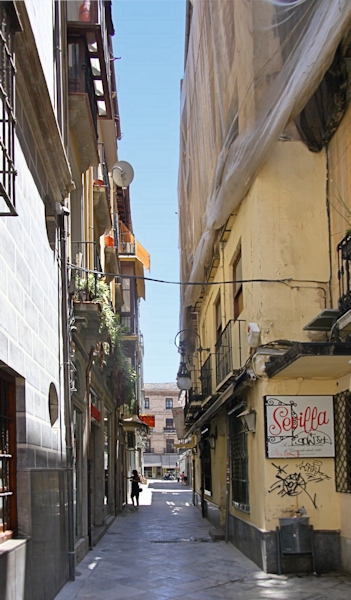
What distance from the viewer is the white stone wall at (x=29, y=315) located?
5879 millimetres

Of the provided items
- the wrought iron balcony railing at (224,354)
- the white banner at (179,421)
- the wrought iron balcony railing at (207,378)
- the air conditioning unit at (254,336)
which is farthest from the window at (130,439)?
the air conditioning unit at (254,336)

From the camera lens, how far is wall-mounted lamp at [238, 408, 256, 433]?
11156 mm

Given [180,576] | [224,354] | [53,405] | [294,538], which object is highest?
[224,354]

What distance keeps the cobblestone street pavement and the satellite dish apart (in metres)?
9.24

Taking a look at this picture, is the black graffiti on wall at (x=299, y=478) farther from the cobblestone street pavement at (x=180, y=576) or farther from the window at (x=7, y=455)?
the window at (x=7, y=455)

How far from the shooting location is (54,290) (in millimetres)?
8898

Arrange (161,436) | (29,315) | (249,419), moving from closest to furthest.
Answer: (29,315)
(249,419)
(161,436)

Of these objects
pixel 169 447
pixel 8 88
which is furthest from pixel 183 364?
pixel 169 447

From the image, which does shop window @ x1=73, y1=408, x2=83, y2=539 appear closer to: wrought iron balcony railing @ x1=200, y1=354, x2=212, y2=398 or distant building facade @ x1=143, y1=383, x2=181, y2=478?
wrought iron balcony railing @ x1=200, y1=354, x2=212, y2=398

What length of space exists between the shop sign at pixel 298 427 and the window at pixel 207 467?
9.33 m

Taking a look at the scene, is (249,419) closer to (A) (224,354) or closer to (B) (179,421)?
(A) (224,354)

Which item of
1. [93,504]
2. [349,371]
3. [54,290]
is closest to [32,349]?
[54,290]

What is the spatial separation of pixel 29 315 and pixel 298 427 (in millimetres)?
5179

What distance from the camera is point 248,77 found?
1125cm
